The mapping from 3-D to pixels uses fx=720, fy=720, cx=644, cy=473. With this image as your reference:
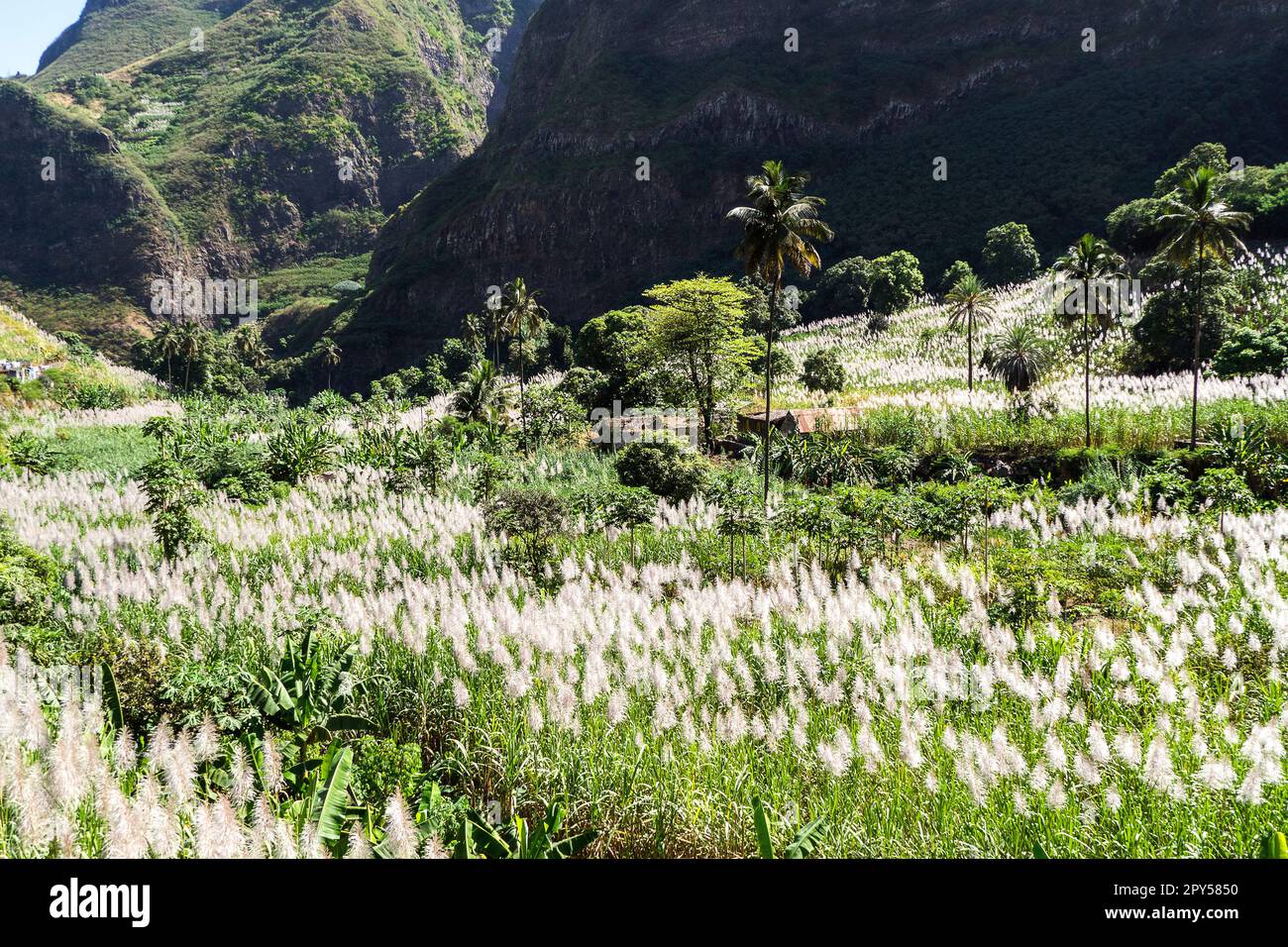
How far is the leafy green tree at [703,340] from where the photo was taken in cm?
2341

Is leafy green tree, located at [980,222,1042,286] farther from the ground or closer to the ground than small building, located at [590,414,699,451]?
farther from the ground

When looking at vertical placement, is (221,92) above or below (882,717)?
above

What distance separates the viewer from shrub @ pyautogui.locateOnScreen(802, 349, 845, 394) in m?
30.0

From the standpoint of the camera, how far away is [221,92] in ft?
545

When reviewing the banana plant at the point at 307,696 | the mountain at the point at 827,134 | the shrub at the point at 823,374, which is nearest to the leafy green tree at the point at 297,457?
the banana plant at the point at 307,696

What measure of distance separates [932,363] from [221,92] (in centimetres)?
19149

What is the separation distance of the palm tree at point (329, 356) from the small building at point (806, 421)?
256 feet

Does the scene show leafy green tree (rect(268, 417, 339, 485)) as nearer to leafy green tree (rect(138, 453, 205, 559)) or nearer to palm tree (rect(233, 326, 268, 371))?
leafy green tree (rect(138, 453, 205, 559))

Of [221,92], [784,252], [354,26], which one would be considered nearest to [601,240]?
[784,252]

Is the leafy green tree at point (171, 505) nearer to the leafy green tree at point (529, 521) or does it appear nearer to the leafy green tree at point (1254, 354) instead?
the leafy green tree at point (529, 521)

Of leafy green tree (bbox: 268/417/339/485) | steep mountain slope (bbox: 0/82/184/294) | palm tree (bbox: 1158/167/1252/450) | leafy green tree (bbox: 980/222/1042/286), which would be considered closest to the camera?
palm tree (bbox: 1158/167/1252/450)

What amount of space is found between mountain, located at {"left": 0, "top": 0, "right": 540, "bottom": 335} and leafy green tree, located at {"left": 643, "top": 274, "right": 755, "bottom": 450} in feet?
428

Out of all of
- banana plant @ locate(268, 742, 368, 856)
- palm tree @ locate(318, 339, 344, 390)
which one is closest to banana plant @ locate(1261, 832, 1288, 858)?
banana plant @ locate(268, 742, 368, 856)
